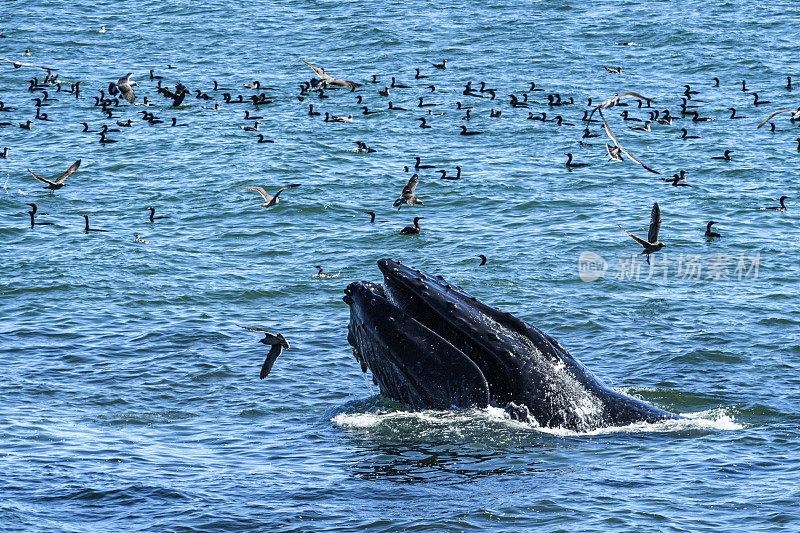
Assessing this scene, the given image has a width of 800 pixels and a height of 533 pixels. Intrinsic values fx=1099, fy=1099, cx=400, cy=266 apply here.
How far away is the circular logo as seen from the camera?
918 inches

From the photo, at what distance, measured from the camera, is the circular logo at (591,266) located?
2331 cm

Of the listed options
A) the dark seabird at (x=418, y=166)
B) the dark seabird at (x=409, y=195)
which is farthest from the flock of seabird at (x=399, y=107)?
the dark seabird at (x=409, y=195)

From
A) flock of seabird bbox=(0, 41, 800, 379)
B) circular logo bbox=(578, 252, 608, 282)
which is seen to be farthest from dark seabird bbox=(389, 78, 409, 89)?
circular logo bbox=(578, 252, 608, 282)

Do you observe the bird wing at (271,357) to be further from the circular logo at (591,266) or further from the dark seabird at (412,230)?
the dark seabird at (412,230)

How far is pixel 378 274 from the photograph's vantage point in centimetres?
2386

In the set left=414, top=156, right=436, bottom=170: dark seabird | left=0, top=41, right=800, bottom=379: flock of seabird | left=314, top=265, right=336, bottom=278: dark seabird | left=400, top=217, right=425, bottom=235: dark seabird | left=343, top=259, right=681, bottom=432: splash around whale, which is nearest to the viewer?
left=343, top=259, right=681, bottom=432: splash around whale

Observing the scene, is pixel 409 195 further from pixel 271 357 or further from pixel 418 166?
pixel 271 357

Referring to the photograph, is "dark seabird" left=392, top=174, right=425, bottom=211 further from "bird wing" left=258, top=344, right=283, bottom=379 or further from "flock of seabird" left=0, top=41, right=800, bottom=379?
"bird wing" left=258, top=344, right=283, bottom=379

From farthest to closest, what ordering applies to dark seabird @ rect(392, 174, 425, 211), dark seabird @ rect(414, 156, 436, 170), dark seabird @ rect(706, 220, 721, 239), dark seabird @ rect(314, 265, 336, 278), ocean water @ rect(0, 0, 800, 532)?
dark seabird @ rect(414, 156, 436, 170)
dark seabird @ rect(392, 174, 425, 211)
dark seabird @ rect(706, 220, 721, 239)
dark seabird @ rect(314, 265, 336, 278)
ocean water @ rect(0, 0, 800, 532)

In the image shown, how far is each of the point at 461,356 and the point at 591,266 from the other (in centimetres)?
1543

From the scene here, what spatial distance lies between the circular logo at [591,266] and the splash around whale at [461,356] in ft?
43.2

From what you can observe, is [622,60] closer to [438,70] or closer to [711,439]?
[438,70]

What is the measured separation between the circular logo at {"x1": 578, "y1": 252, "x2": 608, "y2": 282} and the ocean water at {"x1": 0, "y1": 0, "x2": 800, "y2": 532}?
0.31m

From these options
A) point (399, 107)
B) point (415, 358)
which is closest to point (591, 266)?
point (415, 358)
